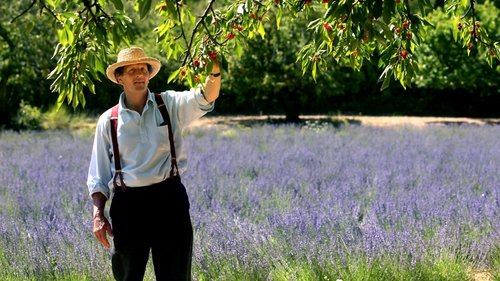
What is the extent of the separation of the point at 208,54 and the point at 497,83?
64.9 ft

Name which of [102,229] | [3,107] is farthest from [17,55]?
[102,229]

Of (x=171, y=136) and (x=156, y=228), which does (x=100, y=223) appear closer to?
Result: (x=156, y=228)

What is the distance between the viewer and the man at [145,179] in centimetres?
316

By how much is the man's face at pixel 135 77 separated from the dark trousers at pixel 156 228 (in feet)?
1.52

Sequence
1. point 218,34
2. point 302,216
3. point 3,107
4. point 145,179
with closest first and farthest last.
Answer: point 145,179
point 218,34
point 302,216
point 3,107

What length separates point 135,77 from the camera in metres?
3.21

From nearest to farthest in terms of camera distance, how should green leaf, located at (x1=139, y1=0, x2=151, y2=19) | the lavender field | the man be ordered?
green leaf, located at (x1=139, y1=0, x2=151, y2=19)
the man
the lavender field

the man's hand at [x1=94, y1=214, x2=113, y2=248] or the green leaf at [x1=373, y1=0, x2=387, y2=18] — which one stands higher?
the green leaf at [x1=373, y1=0, x2=387, y2=18]

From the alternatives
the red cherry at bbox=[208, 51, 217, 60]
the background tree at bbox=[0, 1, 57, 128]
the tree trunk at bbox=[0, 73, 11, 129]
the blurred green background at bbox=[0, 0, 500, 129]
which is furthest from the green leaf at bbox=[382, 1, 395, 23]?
the tree trunk at bbox=[0, 73, 11, 129]

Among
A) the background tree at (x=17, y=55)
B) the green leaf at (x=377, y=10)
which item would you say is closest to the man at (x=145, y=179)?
the green leaf at (x=377, y=10)

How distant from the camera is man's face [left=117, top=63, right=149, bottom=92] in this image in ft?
10.5

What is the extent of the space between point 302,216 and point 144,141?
2.04m

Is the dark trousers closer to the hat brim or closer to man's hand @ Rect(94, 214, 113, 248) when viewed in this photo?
man's hand @ Rect(94, 214, 113, 248)

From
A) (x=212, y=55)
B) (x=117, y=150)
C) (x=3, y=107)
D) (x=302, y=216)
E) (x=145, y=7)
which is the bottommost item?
(x=3, y=107)
